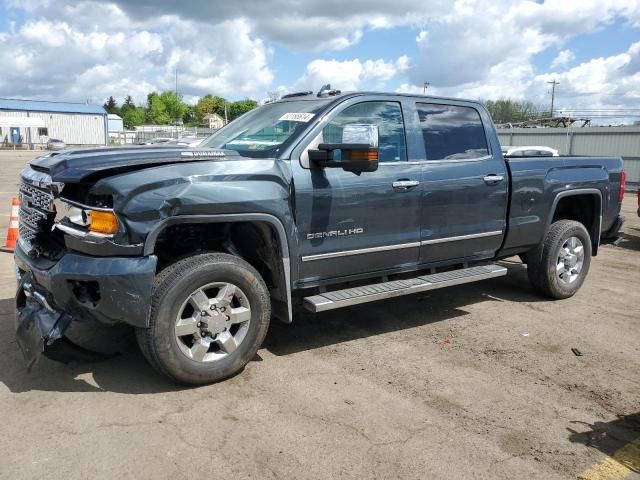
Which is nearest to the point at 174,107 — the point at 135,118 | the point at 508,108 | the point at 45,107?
the point at 135,118

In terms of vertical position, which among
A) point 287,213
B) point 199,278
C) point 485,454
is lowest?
point 485,454

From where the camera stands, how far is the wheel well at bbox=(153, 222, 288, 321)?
13.5 feet

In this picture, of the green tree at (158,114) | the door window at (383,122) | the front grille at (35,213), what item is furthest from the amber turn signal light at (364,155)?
the green tree at (158,114)

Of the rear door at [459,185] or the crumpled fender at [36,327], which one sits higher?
the rear door at [459,185]

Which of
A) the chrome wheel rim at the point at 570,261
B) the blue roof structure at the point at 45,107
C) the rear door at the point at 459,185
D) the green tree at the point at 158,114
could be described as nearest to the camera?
the rear door at the point at 459,185

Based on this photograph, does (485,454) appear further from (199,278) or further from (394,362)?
(199,278)

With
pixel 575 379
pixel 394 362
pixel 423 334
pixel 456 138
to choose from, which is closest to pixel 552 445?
pixel 575 379

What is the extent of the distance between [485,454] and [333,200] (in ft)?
6.74

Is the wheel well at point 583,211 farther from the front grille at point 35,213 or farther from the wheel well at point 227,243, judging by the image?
the front grille at point 35,213

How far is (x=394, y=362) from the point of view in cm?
445

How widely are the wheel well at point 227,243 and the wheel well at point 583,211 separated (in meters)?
3.66

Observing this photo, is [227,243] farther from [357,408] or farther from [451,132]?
[451,132]

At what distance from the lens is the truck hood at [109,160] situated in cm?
358

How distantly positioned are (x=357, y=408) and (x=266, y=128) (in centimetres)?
239
